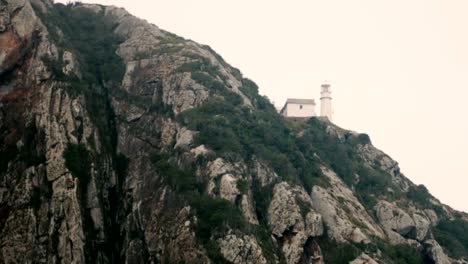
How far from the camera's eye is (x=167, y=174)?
347 feet

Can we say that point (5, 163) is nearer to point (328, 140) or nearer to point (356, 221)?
point (356, 221)

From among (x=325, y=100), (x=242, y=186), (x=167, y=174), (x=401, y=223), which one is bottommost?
(x=401, y=223)

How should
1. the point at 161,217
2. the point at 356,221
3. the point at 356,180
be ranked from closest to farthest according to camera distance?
the point at 161,217 < the point at 356,221 < the point at 356,180

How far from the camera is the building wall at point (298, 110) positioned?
173 metres

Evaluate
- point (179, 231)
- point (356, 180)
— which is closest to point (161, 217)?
point (179, 231)

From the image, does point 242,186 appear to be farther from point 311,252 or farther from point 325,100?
point 325,100

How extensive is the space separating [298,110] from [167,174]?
76.9 metres

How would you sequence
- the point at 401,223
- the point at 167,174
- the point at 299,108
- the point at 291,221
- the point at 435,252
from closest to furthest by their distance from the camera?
the point at 291,221 < the point at 167,174 < the point at 435,252 < the point at 401,223 < the point at 299,108

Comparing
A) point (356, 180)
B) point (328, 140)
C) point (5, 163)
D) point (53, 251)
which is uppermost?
point (328, 140)

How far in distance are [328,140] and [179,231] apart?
212ft

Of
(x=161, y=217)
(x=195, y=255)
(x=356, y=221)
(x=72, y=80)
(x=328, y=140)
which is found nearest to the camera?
(x=195, y=255)

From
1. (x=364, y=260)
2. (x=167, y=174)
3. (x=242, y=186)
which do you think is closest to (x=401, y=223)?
(x=364, y=260)

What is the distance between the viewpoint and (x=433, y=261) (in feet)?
369

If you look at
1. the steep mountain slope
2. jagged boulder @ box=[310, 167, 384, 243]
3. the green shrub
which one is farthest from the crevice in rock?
the green shrub
